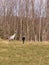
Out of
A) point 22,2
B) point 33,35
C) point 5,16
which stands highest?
point 22,2

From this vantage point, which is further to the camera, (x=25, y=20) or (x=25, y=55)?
(x=25, y=20)

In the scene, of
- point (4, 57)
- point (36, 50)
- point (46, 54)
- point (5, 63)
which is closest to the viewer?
point (5, 63)

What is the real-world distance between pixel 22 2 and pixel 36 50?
700 inches

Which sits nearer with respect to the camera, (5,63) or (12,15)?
(5,63)

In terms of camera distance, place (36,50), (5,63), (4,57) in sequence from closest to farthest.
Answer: (5,63), (4,57), (36,50)

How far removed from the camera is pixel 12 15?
91.9ft

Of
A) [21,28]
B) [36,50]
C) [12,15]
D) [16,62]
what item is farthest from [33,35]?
[16,62]

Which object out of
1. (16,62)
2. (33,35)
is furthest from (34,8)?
(16,62)

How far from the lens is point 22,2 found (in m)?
26.8

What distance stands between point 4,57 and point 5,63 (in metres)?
0.90

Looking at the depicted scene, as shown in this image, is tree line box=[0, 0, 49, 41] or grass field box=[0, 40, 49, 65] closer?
grass field box=[0, 40, 49, 65]

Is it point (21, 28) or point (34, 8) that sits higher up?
point (34, 8)

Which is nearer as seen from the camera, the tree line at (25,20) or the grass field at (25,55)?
the grass field at (25,55)

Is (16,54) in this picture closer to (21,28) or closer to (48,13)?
(48,13)
